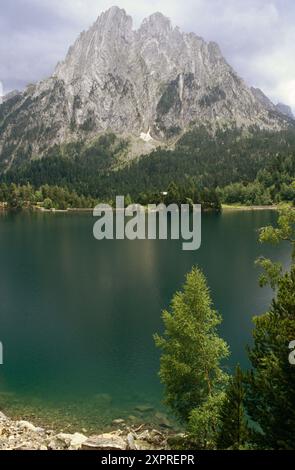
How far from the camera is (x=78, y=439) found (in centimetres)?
3167

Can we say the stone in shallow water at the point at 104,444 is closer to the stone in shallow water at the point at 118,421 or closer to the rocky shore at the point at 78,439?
the rocky shore at the point at 78,439

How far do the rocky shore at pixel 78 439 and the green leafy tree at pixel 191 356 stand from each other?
3.56 metres

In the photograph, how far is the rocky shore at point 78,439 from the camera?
Result: 2952 centimetres

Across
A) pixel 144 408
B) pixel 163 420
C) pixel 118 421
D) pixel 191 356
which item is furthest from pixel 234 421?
pixel 144 408

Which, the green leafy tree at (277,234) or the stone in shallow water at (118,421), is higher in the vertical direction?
the green leafy tree at (277,234)

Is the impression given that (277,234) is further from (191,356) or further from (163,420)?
(163,420)

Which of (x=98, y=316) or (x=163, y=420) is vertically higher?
(x=98, y=316)

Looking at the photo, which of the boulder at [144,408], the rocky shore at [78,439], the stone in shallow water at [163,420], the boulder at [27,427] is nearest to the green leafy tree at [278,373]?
the rocky shore at [78,439]

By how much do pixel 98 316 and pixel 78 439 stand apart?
3768 centimetres

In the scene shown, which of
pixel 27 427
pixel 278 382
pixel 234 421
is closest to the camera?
pixel 278 382

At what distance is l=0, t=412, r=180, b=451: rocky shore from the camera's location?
29516 mm

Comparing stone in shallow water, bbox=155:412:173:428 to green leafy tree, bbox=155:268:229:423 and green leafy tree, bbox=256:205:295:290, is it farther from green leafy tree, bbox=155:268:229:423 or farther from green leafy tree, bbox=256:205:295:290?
green leafy tree, bbox=256:205:295:290

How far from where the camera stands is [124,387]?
150 feet

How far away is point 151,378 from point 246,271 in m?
54.8
